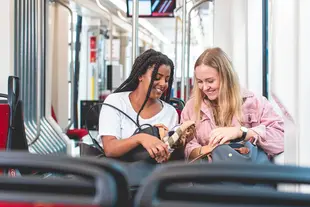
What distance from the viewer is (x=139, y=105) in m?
2.89

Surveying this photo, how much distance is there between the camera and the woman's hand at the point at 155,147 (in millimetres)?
2533

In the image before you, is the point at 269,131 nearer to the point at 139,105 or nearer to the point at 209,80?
the point at 209,80

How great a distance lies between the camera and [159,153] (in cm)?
254

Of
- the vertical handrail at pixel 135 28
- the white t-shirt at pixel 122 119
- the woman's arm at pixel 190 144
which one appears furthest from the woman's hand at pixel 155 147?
the vertical handrail at pixel 135 28

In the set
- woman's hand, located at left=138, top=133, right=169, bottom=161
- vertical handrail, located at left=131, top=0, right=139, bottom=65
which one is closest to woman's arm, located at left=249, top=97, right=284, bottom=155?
woman's hand, located at left=138, top=133, right=169, bottom=161

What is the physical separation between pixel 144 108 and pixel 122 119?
148 mm

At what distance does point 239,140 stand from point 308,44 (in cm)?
52

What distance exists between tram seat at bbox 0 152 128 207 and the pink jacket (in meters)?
1.66

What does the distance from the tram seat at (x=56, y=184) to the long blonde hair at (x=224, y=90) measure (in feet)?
5.59

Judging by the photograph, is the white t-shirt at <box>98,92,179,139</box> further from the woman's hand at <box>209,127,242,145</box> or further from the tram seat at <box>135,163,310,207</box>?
the tram seat at <box>135,163,310,207</box>

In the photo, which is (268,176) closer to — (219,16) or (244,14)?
(244,14)

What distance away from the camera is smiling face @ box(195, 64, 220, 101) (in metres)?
2.63

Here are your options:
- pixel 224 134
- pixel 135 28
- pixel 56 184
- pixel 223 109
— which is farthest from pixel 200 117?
pixel 56 184

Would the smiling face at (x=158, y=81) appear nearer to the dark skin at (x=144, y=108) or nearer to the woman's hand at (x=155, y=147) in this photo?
the dark skin at (x=144, y=108)
